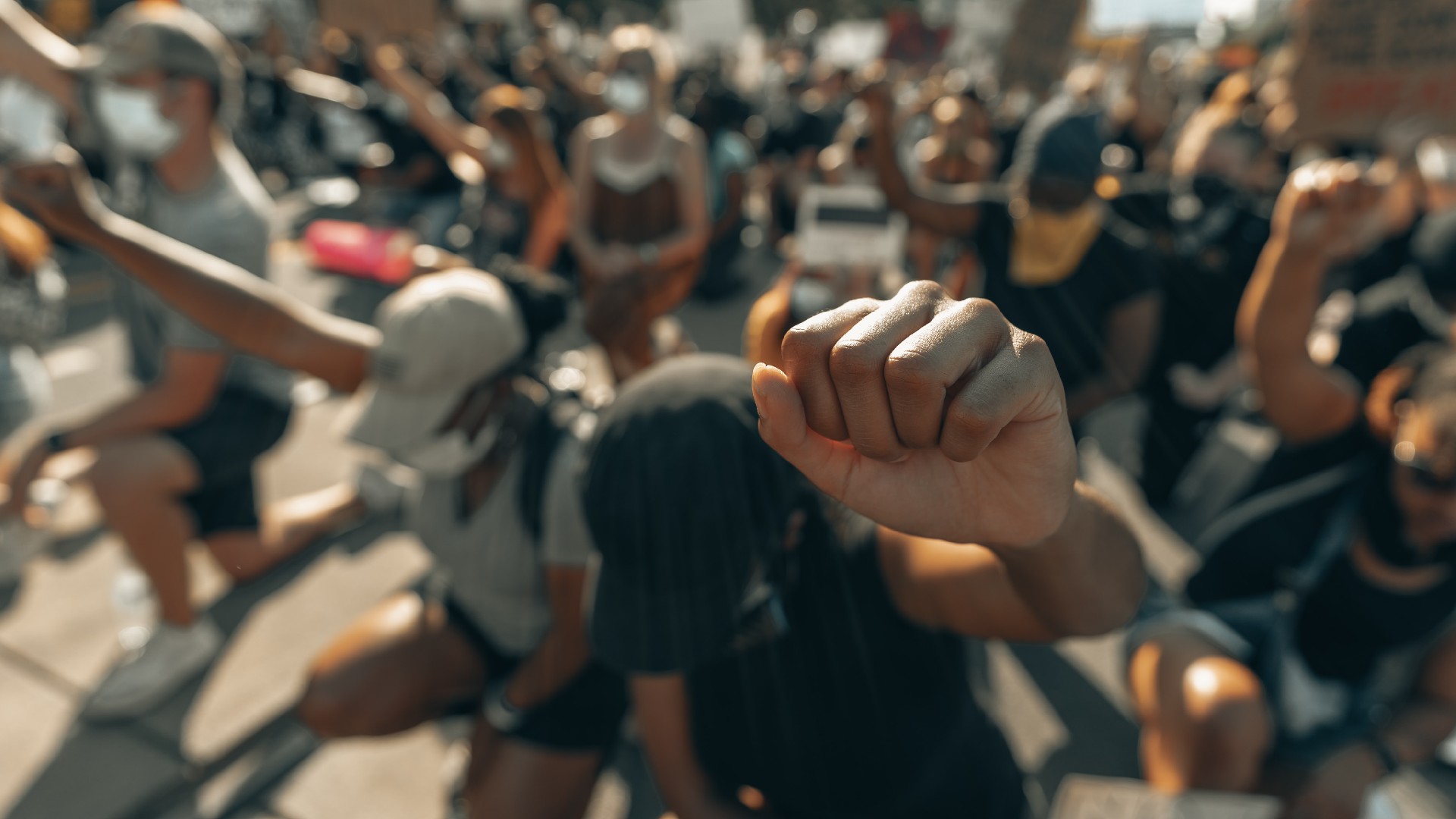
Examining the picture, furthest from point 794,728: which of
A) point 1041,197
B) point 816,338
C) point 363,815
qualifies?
point 1041,197

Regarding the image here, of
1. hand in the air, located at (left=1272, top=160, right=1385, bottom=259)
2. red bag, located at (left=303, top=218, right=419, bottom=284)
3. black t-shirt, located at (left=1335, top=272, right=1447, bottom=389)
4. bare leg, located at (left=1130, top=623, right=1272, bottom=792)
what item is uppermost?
hand in the air, located at (left=1272, top=160, right=1385, bottom=259)

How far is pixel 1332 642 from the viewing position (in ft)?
6.30

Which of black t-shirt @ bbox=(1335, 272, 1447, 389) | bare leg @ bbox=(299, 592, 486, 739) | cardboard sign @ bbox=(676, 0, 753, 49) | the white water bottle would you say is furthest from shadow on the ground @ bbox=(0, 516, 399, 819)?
cardboard sign @ bbox=(676, 0, 753, 49)

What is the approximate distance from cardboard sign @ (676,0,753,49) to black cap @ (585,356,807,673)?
889 cm

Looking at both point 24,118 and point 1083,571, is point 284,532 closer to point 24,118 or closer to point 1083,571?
point 24,118

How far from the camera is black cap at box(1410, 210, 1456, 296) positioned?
2395 mm

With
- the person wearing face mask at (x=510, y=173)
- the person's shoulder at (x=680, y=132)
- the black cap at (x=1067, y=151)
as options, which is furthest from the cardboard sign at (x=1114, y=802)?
the person wearing face mask at (x=510, y=173)

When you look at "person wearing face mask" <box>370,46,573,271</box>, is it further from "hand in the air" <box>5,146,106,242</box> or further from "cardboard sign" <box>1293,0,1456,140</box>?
"cardboard sign" <box>1293,0,1456,140</box>

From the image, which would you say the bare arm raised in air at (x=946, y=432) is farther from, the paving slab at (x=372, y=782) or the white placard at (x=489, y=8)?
the white placard at (x=489, y=8)

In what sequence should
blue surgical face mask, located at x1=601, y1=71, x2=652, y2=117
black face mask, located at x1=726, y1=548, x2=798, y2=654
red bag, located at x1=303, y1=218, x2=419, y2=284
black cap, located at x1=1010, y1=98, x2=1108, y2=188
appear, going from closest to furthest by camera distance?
black face mask, located at x1=726, y1=548, x2=798, y2=654
black cap, located at x1=1010, y1=98, x2=1108, y2=188
blue surgical face mask, located at x1=601, y1=71, x2=652, y2=117
red bag, located at x1=303, y1=218, x2=419, y2=284

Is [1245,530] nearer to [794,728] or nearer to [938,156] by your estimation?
[794,728]

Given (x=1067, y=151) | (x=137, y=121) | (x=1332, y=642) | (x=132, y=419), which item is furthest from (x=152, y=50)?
(x=1332, y=642)

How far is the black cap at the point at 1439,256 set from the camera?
2.39 m

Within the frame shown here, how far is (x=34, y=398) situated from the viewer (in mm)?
3055
